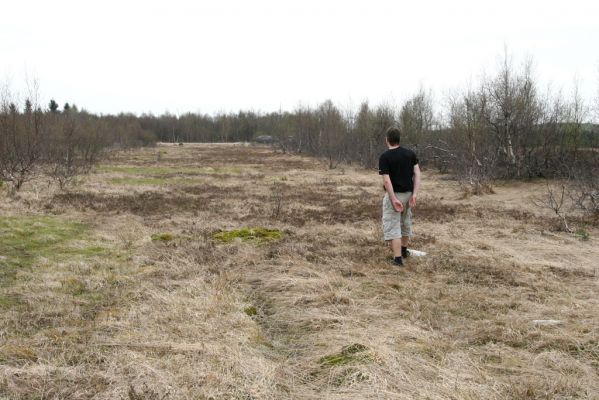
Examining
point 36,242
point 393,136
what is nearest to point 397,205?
point 393,136

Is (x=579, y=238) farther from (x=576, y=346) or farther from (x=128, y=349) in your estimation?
(x=128, y=349)

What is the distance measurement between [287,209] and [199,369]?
957cm

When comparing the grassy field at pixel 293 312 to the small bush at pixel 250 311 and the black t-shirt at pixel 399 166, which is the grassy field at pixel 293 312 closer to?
the small bush at pixel 250 311

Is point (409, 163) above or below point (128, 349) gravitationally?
above

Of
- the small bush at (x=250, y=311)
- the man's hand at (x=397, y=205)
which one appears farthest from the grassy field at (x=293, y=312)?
the man's hand at (x=397, y=205)

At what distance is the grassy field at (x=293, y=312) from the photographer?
130 inches

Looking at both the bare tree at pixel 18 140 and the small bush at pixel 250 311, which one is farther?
the bare tree at pixel 18 140

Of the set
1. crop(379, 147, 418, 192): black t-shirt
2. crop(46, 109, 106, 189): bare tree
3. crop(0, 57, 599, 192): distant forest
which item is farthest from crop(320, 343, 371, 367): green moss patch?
crop(46, 109, 106, 189): bare tree

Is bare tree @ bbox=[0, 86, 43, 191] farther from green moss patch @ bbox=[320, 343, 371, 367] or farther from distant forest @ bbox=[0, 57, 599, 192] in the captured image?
green moss patch @ bbox=[320, 343, 371, 367]

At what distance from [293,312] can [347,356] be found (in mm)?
1250

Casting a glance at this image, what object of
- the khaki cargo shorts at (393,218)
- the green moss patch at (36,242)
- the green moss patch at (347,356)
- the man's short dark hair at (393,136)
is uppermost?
the man's short dark hair at (393,136)

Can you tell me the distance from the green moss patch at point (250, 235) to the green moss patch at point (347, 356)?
187 inches

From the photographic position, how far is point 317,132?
4447 cm

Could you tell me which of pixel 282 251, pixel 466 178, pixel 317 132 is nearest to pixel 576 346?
pixel 282 251
